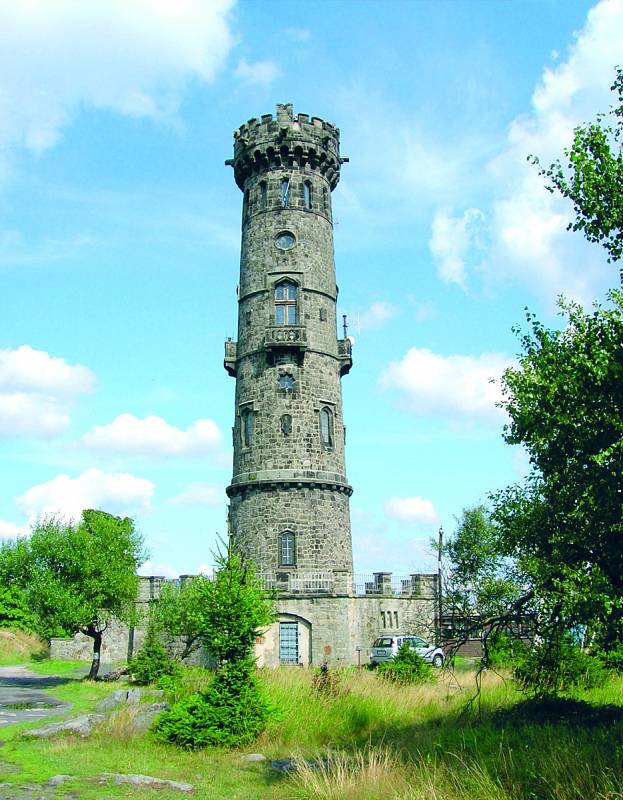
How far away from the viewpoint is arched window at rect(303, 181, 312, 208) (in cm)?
4031

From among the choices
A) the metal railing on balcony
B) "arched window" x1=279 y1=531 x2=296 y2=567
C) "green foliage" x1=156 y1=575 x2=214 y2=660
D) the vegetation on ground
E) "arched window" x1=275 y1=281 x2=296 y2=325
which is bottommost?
the vegetation on ground

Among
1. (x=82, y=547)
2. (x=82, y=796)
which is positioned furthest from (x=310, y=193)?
(x=82, y=796)

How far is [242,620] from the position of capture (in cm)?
1859

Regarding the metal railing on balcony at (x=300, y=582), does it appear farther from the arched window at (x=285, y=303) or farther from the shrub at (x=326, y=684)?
the shrub at (x=326, y=684)

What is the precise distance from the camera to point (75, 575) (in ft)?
108

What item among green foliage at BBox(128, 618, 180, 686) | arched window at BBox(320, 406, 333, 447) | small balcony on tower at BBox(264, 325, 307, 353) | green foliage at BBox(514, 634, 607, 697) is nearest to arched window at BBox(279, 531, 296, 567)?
arched window at BBox(320, 406, 333, 447)

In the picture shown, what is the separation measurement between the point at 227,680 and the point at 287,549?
18320 mm

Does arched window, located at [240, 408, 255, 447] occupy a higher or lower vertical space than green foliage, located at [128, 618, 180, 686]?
Result: higher

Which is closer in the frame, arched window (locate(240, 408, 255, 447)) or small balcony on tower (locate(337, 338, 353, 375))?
arched window (locate(240, 408, 255, 447))

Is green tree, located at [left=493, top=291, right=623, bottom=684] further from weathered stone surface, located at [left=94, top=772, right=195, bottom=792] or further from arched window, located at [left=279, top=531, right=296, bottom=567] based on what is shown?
arched window, located at [left=279, top=531, right=296, bottom=567]

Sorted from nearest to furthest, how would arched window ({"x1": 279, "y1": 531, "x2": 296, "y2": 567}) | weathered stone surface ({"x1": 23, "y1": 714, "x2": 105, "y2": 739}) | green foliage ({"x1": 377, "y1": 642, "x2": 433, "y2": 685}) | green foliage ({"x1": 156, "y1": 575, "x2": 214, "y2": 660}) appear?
weathered stone surface ({"x1": 23, "y1": 714, "x2": 105, "y2": 739})
green foliage ({"x1": 377, "y1": 642, "x2": 433, "y2": 685})
green foliage ({"x1": 156, "y1": 575, "x2": 214, "y2": 660})
arched window ({"x1": 279, "y1": 531, "x2": 296, "y2": 567})


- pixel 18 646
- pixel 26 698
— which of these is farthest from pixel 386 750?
pixel 18 646

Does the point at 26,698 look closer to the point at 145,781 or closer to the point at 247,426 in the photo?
the point at 247,426

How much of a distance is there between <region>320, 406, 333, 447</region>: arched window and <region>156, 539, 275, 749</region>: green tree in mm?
18746
